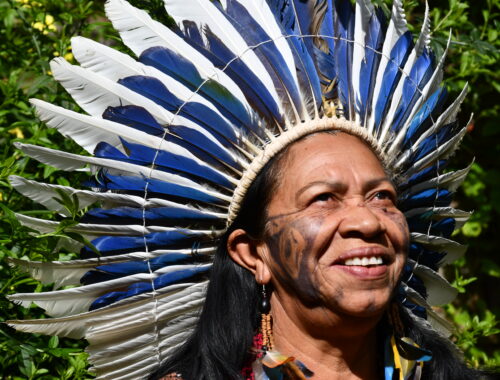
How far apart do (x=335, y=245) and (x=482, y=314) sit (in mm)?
2415

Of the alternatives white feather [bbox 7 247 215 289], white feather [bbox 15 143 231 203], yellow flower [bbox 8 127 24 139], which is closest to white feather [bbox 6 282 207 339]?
white feather [bbox 7 247 215 289]

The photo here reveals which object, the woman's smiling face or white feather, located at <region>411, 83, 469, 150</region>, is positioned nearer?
the woman's smiling face

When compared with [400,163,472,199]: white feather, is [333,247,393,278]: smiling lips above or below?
below

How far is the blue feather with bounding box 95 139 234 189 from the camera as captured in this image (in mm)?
2463

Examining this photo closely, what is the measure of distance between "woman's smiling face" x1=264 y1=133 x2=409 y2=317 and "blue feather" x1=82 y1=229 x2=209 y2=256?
0.25 m

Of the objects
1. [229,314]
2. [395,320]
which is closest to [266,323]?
[229,314]

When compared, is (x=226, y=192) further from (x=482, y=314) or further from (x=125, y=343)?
(x=482, y=314)

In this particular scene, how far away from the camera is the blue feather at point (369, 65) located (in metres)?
2.55

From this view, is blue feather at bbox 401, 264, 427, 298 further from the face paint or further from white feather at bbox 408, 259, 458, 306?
the face paint

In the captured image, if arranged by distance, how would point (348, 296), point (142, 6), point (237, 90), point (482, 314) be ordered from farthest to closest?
point (482, 314)
point (142, 6)
point (237, 90)
point (348, 296)

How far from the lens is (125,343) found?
2.57 metres

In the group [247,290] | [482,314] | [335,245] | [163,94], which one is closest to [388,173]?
[335,245]

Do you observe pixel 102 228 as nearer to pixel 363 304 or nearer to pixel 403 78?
pixel 363 304

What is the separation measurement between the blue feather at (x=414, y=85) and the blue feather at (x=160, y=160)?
587mm
